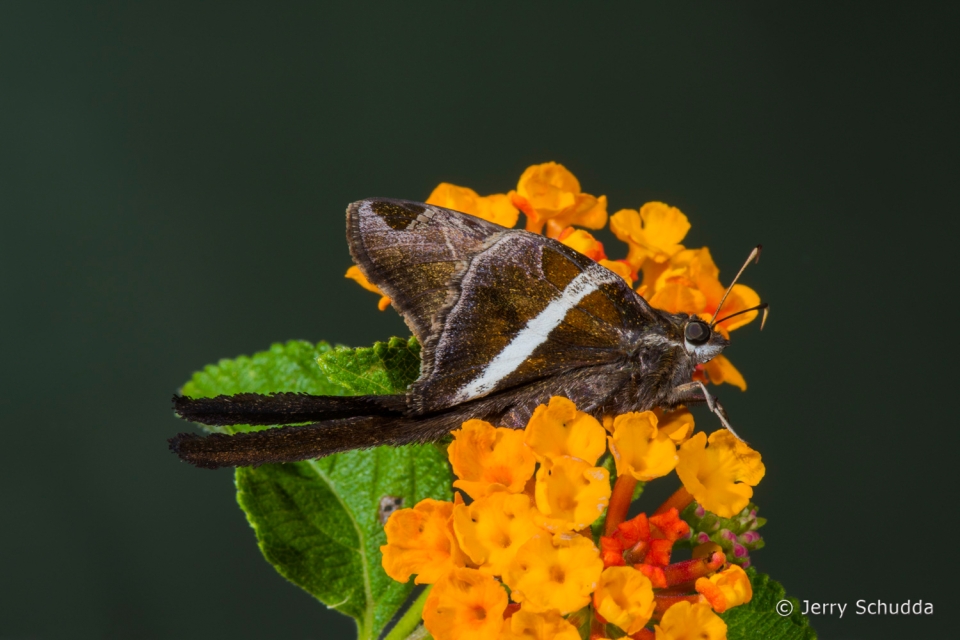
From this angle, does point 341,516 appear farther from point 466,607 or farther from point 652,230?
point 652,230

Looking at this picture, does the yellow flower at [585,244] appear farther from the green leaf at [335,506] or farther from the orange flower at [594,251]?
the green leaf at [335,506]

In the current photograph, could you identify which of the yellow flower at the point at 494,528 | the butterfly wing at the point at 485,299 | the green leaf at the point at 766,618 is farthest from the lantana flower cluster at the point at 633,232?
the yellow flower at the point at 494,528

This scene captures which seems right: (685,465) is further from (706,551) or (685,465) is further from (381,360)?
(381,360)

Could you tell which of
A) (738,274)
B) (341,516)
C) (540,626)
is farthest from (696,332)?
(341,516)

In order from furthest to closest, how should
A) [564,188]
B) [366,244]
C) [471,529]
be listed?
[564,188] → [366,244] → [471,529]

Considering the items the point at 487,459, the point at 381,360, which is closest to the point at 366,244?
the point at 381,360

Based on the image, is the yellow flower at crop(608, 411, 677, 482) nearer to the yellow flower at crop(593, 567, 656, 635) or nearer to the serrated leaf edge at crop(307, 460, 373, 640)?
the yellow flower at crop(593, 567, 656, 635)

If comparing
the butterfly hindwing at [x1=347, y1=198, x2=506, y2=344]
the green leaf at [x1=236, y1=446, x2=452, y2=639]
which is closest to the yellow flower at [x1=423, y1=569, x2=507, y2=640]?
the butterfly hindwing at [x1=347, y1=198, x2=506, y2=344]
